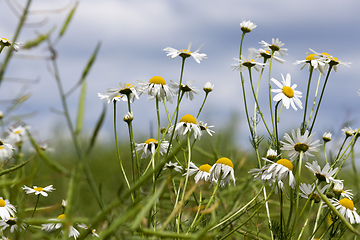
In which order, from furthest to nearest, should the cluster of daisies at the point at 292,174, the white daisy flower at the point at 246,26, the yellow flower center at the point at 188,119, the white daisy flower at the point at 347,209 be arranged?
the white daisy flower at the point at 246,26 → the yellow flower center at the point at 188,119 → the white daisy flower at the point at 347,209 → the cluster of daisies at the point at 292,174

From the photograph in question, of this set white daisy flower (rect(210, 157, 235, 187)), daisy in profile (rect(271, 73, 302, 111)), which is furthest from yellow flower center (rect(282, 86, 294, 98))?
white daisy flower (rect(210, 157, 235, 187))

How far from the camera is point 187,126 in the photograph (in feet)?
4.34

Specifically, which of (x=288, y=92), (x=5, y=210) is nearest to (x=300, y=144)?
(x=288, y=92)

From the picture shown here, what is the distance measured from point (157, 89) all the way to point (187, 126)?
0.61ft

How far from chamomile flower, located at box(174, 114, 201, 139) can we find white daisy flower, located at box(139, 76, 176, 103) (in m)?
0.11

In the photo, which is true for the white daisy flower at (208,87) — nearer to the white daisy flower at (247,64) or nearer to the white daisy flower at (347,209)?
the white daisy flower at (247,64)

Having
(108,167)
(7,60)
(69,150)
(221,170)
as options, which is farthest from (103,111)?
(69,150)

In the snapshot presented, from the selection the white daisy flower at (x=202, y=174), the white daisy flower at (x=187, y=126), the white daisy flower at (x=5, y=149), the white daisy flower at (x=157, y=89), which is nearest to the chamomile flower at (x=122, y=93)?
the white daisy flower at (x=157, y=89)

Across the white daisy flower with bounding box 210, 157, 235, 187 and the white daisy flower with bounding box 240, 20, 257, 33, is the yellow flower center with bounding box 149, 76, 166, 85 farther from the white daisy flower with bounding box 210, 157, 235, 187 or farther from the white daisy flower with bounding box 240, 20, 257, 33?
the white daisy flower with bounding box 240, 20, 257, 33

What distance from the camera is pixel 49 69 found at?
0.50m

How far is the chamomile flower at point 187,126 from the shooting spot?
1.33m

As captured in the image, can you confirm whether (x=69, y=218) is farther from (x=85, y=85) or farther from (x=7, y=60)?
(x=7, y=60)

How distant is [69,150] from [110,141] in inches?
25.9

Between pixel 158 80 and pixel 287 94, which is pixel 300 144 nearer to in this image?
pixel 287 94
